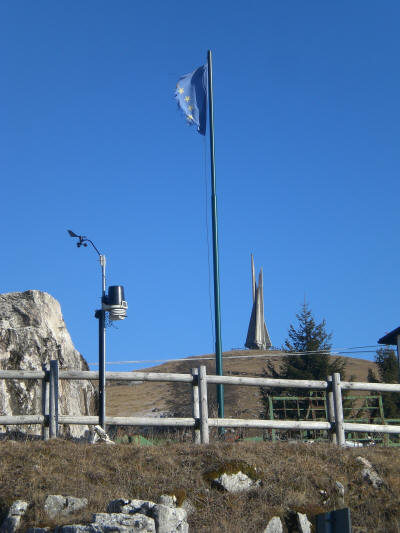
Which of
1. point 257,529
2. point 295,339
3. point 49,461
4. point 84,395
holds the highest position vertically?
point 295,339

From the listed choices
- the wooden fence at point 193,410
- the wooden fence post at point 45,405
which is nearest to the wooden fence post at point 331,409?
the wooden fence at point 193,410

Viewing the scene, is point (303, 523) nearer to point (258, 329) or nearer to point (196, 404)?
point (196, 404)

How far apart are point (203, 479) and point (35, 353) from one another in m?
8.04

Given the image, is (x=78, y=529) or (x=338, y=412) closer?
(x=78, y=529)

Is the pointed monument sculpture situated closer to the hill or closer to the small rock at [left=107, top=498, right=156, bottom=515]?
the hill

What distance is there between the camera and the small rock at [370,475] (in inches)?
514

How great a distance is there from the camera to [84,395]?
19.5m

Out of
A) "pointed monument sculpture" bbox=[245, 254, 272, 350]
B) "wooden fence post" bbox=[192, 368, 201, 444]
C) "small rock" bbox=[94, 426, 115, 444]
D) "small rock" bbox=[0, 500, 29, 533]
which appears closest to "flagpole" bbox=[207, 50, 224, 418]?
"wooden fence post" bbox=[192, 368, 201, 444]

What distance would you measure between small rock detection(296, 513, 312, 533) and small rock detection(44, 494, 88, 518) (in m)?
3.22

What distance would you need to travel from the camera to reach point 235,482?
39.9 ft

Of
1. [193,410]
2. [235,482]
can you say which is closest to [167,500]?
[235,482]

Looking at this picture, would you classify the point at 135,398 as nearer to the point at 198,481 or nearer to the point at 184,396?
the point at 184,396

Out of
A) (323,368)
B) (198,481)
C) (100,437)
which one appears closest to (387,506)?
(198,481)

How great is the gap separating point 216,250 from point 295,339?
17.9 metres
